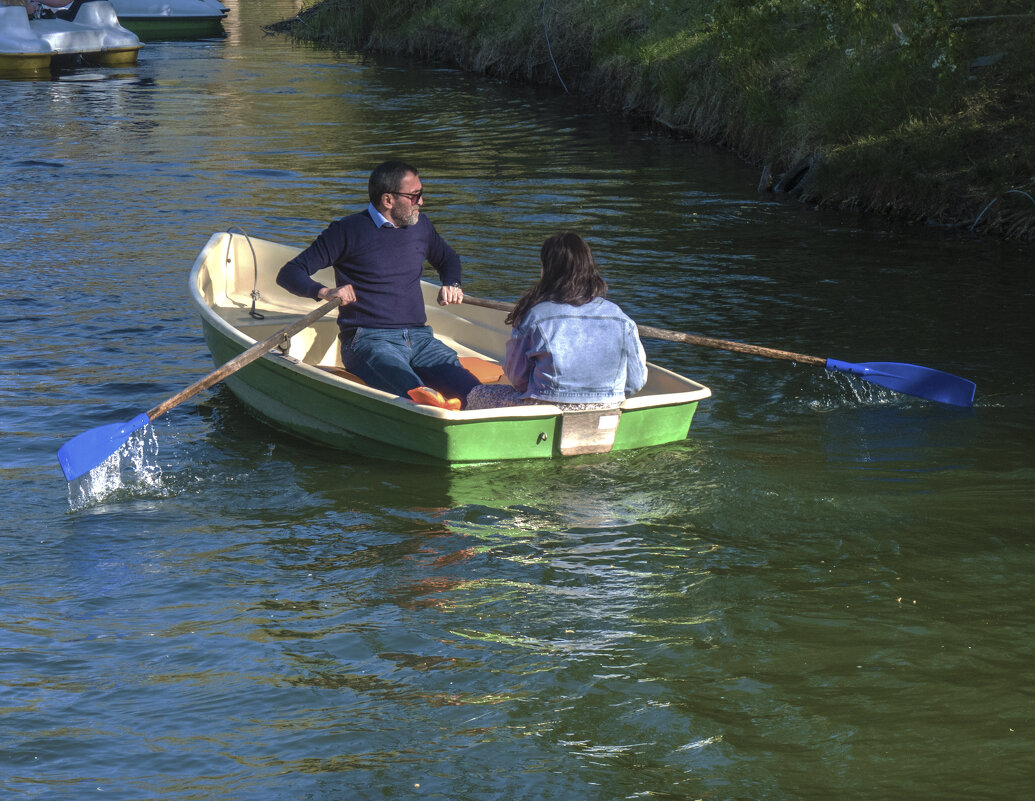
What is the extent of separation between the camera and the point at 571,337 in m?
6.64

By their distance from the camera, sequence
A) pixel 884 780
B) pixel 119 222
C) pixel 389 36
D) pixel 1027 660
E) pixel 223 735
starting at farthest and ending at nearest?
1. pixel 389 36
2. pixel 119 222
3. pixel 1027 660
4. pixel 223 735
5. pixel 884 780

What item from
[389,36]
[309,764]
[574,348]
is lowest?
[309,764]

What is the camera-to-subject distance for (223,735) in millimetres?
4348

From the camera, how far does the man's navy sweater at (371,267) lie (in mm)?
7461

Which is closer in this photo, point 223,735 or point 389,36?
point 223,735

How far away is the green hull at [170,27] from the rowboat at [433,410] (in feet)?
100.0

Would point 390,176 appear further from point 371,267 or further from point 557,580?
point 557,580

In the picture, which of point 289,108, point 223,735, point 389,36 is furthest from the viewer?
point 389,36

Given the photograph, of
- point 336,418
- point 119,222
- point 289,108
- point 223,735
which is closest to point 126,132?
point 289,108

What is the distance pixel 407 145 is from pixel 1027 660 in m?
15.8

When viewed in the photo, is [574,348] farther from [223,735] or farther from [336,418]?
[223,735]

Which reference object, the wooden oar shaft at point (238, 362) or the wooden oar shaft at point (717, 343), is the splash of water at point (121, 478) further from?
the wooden oar shaft at point (717, 343)

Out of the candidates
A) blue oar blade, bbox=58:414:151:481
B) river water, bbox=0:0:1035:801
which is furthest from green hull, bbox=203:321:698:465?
blue oar blade, bbox=58:414:151:481

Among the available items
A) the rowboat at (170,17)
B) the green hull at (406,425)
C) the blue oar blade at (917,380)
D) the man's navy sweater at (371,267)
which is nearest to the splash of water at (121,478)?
the green hull at (406,425)
